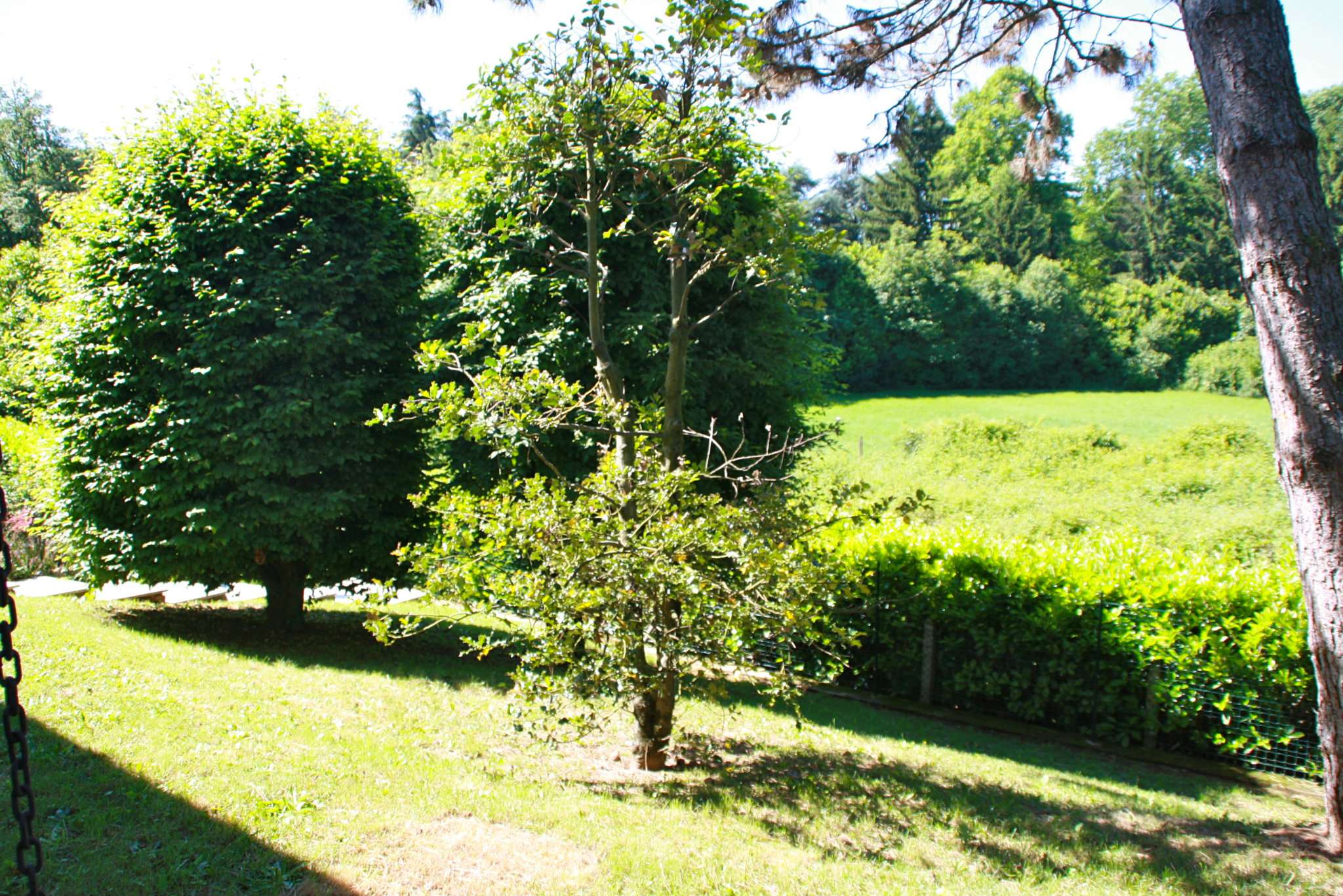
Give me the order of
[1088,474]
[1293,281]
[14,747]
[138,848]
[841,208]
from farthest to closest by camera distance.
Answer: [841,208] < [1088,474] < [1293,281] < [138,848] < [14,747]

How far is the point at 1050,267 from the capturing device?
43.7m

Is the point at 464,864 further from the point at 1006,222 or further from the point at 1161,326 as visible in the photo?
the point at 1006,222

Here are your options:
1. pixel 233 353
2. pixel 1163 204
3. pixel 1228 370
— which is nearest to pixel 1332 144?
pixel 1163 204

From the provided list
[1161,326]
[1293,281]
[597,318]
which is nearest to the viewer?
[1293,281]

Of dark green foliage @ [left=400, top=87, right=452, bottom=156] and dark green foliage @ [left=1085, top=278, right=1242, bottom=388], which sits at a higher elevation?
dark green foliage @ [left=400, top=87, right=452, bottom=156]

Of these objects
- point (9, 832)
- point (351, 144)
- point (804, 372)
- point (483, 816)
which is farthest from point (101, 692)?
point (804, 372)

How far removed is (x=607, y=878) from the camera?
170 inches

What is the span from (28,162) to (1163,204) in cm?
5525

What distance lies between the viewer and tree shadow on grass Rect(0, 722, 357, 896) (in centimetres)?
389

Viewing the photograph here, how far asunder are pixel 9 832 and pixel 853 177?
26.5 ft

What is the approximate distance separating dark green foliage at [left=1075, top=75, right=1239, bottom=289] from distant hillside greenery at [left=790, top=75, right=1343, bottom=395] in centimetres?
10

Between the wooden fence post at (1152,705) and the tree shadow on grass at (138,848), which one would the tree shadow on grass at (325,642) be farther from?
the wooden fence post at (1152,705)

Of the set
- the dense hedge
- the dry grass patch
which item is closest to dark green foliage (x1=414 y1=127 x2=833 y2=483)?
the dense hedge

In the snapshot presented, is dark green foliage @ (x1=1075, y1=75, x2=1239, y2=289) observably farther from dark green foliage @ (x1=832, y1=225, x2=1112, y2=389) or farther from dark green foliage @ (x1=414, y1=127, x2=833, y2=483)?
dark green foliage @ (x1=414, y1=127, x2=833, y2=483)
